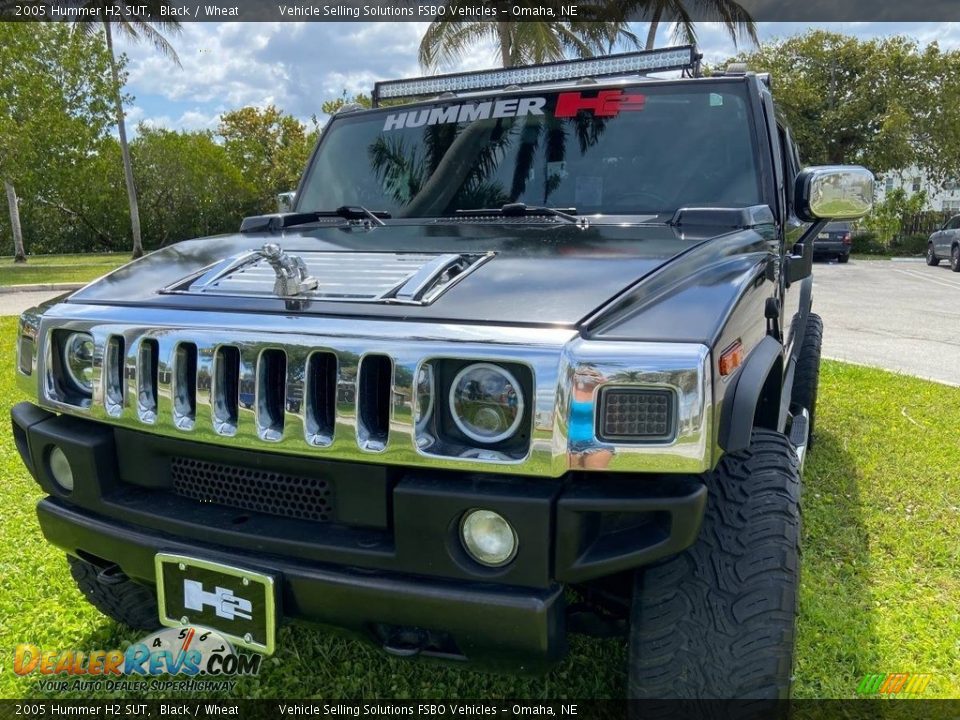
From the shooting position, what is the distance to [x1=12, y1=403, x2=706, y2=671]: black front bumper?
5.45 ft

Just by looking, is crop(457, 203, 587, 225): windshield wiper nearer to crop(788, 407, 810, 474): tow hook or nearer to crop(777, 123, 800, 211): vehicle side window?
crop(777, 123, 800, 211): vehicle side window

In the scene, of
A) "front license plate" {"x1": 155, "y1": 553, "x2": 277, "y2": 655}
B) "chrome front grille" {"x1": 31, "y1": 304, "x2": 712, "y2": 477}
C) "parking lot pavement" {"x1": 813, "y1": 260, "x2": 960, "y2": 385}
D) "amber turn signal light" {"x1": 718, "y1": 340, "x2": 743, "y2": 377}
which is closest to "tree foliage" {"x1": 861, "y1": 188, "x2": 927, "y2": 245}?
"parking lot pavement" {"x1": 813, "y1": 260, "x2": 960, "y2": 385}

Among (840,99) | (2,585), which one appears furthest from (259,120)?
(2,585)

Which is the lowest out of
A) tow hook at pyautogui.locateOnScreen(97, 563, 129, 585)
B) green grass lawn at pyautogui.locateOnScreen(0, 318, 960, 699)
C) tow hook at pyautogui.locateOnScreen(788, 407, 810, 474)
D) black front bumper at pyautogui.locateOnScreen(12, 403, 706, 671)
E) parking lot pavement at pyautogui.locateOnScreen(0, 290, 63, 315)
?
parking lot pavement at pyautogui.locateOnScreen(0, 290, 63, 315)

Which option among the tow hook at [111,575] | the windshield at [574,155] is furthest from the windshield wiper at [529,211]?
the tow hook at [111,575]

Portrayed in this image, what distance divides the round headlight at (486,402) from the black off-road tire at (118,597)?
4.95 ft

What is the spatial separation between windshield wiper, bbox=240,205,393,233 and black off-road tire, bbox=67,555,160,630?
1417 millimetres

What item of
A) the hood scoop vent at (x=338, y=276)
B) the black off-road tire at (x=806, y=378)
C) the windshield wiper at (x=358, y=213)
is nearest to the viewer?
the hood scoop vent at (x=338, y=276)

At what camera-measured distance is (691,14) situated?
25.5 meters

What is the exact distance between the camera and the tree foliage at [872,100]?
31656 mm

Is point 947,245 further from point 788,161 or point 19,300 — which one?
point 19,300

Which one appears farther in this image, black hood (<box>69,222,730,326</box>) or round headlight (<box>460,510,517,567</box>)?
black hood (<box>69,222,730,326</box>)

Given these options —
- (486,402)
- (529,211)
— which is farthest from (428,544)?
(529,211)

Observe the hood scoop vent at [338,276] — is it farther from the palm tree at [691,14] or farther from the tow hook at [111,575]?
the palm tree at [691,14]
